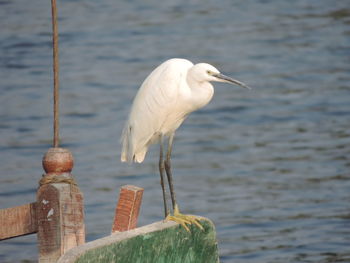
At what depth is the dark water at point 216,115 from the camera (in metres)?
8.66

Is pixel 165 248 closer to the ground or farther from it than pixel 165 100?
closer to the ground

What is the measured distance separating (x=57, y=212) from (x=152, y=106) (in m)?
1.59

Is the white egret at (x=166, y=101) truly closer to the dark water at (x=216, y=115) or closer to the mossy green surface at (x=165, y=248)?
the mossy green surface at (x=165, y=248)

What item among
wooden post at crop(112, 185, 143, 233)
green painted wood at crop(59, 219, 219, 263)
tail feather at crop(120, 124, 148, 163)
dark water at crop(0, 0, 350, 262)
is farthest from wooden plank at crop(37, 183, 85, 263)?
dark water at crop(0, 0, 350, 262)

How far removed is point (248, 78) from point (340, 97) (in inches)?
52.6

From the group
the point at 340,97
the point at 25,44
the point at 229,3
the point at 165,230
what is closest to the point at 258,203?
the point at 340,97

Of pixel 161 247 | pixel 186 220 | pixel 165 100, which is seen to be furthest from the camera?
pixel 165 100

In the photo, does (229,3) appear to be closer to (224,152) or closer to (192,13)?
(192,13)

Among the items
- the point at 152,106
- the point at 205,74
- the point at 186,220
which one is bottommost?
the point at 186,220

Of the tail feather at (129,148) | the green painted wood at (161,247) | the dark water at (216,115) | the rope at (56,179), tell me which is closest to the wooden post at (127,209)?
the green painted wood at (161,247)

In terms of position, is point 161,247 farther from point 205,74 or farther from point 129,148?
point 129,148

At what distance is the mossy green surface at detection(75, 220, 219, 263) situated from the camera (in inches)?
126

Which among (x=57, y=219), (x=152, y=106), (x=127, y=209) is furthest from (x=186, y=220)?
(x=152, y=106)

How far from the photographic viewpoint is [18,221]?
3.67m
